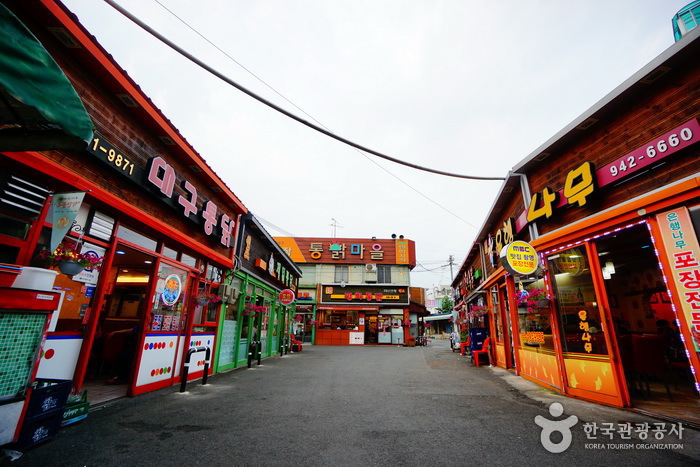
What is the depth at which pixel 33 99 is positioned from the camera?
221 centimetres

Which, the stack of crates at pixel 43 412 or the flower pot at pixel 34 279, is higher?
the flower pot at pixel 34 279

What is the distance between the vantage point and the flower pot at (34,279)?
131 inches

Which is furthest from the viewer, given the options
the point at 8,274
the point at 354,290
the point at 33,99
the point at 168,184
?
the point at 354,290

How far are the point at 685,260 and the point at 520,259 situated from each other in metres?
2.79

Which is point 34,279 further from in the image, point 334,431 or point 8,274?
point 334,431

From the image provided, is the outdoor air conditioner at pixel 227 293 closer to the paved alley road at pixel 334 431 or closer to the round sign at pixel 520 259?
the paved alley road at pixel 334 431

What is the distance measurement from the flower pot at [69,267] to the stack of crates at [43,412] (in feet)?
4.39

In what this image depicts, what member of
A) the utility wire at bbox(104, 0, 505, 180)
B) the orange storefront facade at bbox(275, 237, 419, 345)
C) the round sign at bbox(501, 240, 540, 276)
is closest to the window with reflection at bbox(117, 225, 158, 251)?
the utility wire at bbox(104, 0, 505, 180)

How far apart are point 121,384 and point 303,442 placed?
5721 mm

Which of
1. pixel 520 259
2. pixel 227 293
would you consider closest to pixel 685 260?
pixel 520 259

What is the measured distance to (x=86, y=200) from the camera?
191 inches


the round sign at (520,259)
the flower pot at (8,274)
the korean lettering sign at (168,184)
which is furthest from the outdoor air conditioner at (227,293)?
the round sign at (520,259)

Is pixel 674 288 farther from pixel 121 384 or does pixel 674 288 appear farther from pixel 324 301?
pixel 324 301

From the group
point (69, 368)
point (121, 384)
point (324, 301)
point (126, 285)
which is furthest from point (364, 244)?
point (69, 368)
